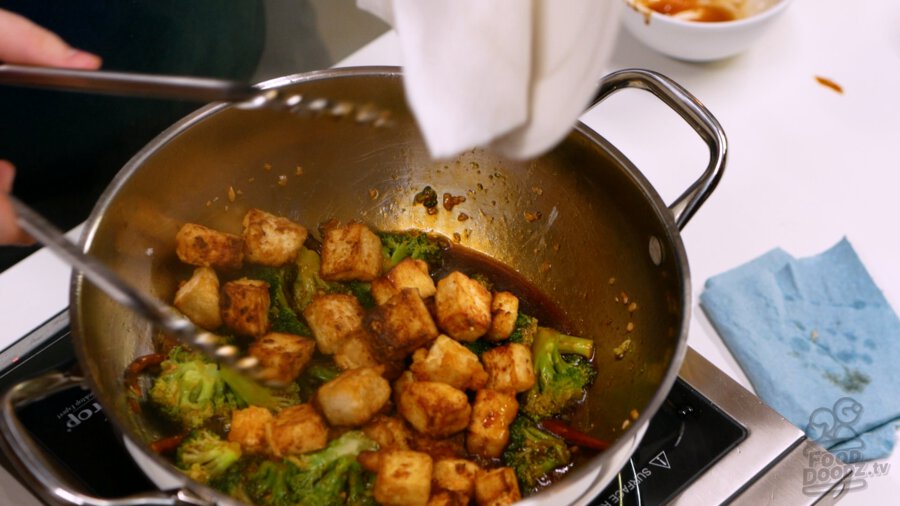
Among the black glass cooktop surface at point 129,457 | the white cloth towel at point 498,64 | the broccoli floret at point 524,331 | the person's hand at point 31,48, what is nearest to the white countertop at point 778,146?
the black glass cooktop surface at point 129,457

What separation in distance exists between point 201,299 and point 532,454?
0.55m

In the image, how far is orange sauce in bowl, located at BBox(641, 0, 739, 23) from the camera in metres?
1.60

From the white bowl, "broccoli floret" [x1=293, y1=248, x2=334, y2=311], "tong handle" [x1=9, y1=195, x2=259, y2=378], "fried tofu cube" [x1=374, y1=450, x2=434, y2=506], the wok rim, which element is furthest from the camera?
the white bowl

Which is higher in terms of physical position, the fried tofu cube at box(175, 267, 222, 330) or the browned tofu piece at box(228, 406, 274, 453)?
the fried tofu cube at box(175, 267, 222, 330)

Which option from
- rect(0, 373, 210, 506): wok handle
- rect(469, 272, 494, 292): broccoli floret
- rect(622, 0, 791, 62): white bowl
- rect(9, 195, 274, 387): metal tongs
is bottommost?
rect(469, 272, 494, 292): broccoli floret

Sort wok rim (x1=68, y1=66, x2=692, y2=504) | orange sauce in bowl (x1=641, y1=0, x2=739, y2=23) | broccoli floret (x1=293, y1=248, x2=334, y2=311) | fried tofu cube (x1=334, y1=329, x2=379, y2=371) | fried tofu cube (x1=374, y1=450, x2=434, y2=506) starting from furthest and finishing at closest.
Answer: orange sauce in bowl (x1=641, y1=0, x2=739, y2=23) < broccoli floret (x1=293, y1=248, x2=334, y2=311) < fried tofu cube (x1=334, y1=329, x2=379, y2=371) < fried tofu cube (x1=374, y1=450, x2=434, y2=506) < wok rim (x1=68, y1=66, x2=692, y2=504)

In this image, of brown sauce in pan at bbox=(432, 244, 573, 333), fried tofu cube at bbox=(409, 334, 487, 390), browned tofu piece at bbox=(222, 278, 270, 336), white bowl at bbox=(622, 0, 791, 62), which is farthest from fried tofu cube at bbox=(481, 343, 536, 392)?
white bowl at bbox=(622, 0, 791, 62)

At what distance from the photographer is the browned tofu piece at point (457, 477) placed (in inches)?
41.1

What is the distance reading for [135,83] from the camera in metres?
0.87

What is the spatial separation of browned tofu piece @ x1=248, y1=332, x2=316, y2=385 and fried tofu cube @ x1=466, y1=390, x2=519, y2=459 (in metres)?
0.27

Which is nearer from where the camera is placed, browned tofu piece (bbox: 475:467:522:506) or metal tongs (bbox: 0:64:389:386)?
metal tongs (bbox: 0:64:389:386)

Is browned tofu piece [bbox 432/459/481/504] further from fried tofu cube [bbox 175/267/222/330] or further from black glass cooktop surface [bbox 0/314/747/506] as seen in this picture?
fried tofu cube [bbox 175/267/222/330]

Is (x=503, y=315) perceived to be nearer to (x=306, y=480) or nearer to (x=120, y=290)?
(x=306, y=480)

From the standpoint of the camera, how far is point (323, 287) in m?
1.33
